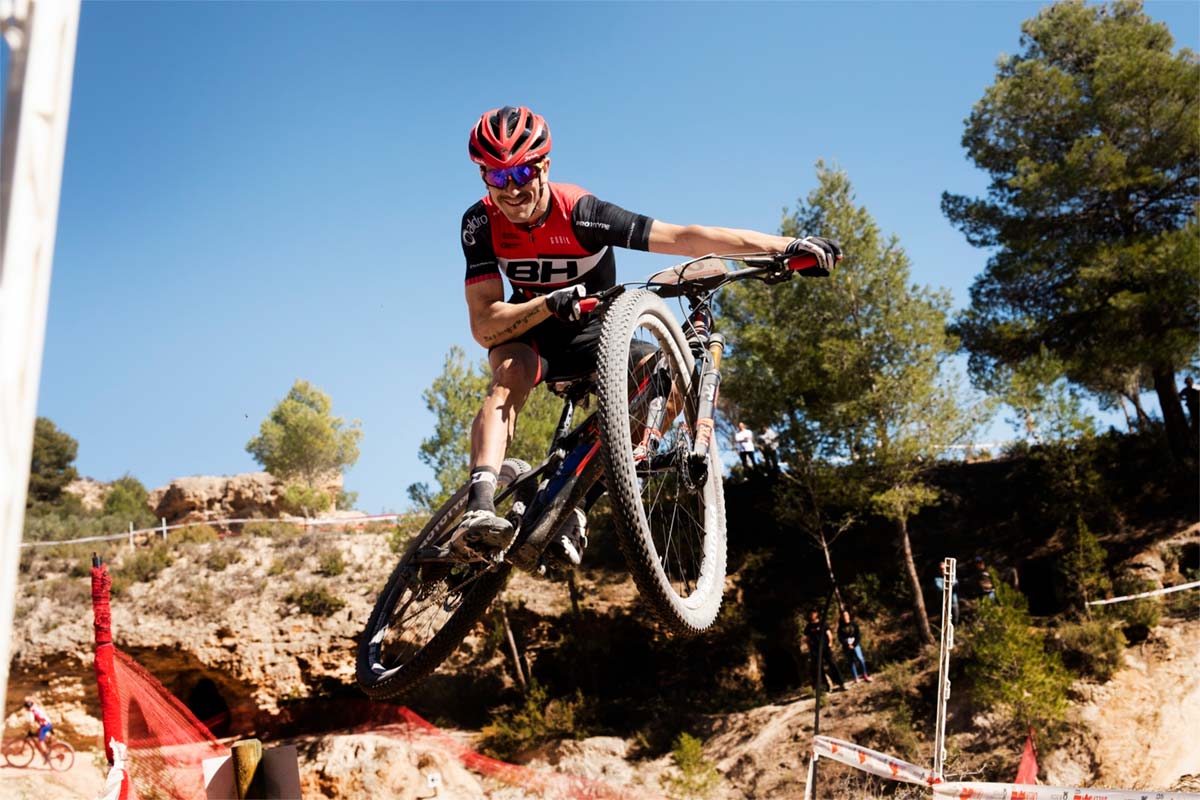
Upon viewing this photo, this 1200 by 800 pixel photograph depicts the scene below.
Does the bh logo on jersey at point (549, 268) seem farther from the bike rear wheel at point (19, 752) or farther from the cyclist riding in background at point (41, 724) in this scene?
the cyclist riding in background at point (41, 724)

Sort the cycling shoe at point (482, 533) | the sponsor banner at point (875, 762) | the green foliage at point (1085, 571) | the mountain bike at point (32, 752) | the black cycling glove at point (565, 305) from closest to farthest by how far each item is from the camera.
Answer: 1. the cycling shoe at point (482, 533)
2. the black cycling glove at point (565, 305)
3. the sponsor banner at point (875, 762)
4. the green foliage at point (1085, 571)
5. the mountain bike at point (32, 752)

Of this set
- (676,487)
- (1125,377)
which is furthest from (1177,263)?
(676,487)

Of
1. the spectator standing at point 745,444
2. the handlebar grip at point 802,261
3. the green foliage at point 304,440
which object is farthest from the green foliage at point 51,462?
the handlebar grip at point 802,261

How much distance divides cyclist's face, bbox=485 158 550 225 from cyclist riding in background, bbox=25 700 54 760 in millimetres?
23152

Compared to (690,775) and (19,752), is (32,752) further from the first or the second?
(690,775)

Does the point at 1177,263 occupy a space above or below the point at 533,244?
above

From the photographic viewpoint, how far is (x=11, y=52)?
1570 millimetres

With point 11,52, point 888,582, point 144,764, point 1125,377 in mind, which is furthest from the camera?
point 1125,377

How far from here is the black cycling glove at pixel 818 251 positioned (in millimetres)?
5441

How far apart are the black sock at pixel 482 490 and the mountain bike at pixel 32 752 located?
21491 millimetres

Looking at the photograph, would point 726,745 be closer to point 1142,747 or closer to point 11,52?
point 1142,747

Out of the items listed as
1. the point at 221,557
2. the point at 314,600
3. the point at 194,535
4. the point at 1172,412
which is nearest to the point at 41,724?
the point at 221,557

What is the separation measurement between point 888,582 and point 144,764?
2014 cm

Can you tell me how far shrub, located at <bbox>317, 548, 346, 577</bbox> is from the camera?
27.5 meters
